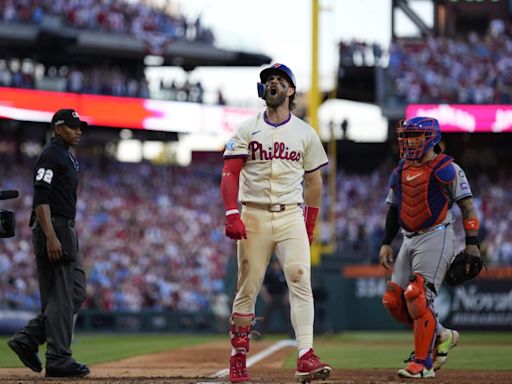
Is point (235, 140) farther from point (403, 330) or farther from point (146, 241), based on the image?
point (146, 241)

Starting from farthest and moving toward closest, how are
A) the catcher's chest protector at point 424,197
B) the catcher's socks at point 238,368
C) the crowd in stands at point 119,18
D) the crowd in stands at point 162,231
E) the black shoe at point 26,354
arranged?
1. the crowd in stands at point 119,18
2. the crowd in stands at point 162,231
3. the black shoe at point 26,354
4. the catcher's chest protector at point 424,197
5. the catcher's socks at point 238,368

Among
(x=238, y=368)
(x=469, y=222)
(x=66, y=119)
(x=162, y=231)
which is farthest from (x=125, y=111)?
(x=238, y=368)

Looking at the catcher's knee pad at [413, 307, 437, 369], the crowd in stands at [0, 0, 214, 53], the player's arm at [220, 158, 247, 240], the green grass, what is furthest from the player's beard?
the crowd in stands at [0, 0, 214, 53]

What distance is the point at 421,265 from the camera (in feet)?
26.8

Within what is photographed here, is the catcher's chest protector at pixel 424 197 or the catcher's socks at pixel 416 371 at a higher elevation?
the catcher's chest protector at pixel 424 197

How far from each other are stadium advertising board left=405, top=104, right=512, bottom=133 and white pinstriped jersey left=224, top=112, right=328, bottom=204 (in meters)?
22.9

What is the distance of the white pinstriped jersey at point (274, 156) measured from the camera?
7336mm

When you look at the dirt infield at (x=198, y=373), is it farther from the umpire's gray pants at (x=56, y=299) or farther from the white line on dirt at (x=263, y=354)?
the umpire's gray pants at (x=56, y=299)

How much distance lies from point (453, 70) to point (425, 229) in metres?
23.7

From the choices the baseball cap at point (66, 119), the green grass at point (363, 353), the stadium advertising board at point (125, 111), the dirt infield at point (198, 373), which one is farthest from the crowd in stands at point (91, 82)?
the baseball cap at point (66, 119)

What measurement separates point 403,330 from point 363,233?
7.75m

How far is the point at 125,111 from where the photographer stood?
32.9 meters

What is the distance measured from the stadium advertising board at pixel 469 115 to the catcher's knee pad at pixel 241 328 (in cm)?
2312

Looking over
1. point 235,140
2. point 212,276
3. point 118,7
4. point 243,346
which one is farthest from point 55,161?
point 118,7
